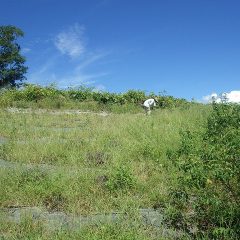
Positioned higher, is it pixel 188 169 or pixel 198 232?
pixel 188 169

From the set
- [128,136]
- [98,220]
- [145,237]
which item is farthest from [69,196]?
[128,136]

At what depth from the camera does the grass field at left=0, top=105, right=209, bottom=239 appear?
5453 mm

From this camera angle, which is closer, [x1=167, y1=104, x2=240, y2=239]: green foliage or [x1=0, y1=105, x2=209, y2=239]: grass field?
[x1=167, y1=104, x2=240, y2=239]: green foliage

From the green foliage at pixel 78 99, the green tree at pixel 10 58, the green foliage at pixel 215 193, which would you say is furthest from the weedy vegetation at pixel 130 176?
the green tree at pixel 10 58

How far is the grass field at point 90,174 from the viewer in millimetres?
5453

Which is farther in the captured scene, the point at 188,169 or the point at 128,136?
the point at 128,136

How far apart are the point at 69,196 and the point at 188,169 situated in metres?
1.82

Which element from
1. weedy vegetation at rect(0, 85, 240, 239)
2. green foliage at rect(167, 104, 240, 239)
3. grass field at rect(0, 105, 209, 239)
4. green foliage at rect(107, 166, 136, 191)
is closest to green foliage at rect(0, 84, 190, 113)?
weedy vegetation at rect(0, 85, 240, 239)

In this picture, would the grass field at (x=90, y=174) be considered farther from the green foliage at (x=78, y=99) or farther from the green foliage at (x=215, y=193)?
the green foliage at (x=78, y=99)

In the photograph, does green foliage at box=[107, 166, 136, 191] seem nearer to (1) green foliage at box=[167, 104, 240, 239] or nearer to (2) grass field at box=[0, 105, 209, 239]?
(2) grass field at box=[0, 105, 209, 239]

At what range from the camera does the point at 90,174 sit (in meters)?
6.89

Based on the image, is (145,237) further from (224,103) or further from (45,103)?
(45,103)

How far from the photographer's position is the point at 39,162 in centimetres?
818

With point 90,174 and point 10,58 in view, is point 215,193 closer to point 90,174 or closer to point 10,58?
point 90,174
